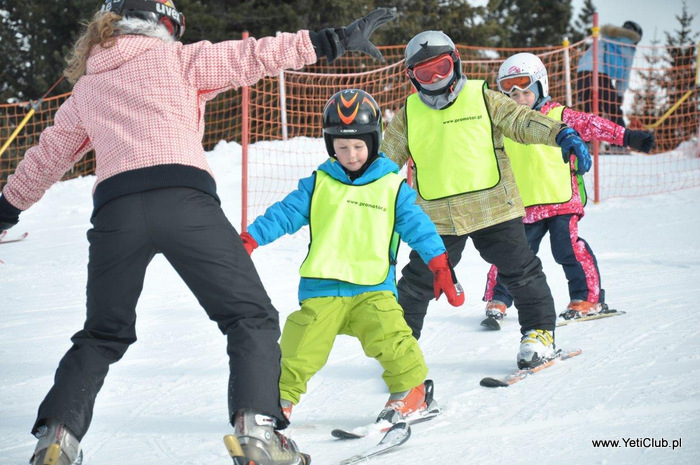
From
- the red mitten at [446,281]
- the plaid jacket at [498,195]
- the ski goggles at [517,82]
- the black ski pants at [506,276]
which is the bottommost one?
the black ski pants at [506,276]

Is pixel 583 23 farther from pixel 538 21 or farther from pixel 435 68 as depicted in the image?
pixel 435 68

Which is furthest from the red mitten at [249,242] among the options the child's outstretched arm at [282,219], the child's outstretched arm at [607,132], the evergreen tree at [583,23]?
the evergreen tree at [583,23]

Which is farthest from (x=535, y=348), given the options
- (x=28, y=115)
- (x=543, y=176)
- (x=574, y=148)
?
(x=28, y=115)

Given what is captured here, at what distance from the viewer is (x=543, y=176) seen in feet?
18.9

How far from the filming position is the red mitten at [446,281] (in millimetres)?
3545

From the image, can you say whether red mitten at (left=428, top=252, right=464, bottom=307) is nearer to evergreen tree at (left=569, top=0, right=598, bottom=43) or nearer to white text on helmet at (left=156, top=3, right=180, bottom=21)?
white text on helmet at (left=156, top=3, right=180, bottom=21)

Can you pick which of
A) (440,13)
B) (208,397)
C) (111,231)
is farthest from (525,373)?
(440,13)

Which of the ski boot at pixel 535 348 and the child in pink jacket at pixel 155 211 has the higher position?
the child in pink jacket at pixel 155 211

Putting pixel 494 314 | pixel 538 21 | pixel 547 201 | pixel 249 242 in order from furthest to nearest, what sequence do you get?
pixel 538 21 → pixel 547 201 → pixel 494 314 → pixel 249 242

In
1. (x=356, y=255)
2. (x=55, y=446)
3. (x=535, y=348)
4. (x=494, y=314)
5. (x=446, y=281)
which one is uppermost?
(x=356, y=255)

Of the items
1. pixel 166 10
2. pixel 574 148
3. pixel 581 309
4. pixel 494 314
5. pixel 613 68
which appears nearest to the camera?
pixel 166 10

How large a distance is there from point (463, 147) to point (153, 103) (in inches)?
74.5

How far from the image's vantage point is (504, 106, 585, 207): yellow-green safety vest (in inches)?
226

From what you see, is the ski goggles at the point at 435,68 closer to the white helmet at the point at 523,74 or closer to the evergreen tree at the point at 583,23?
the white helmet at the point at 523,74
